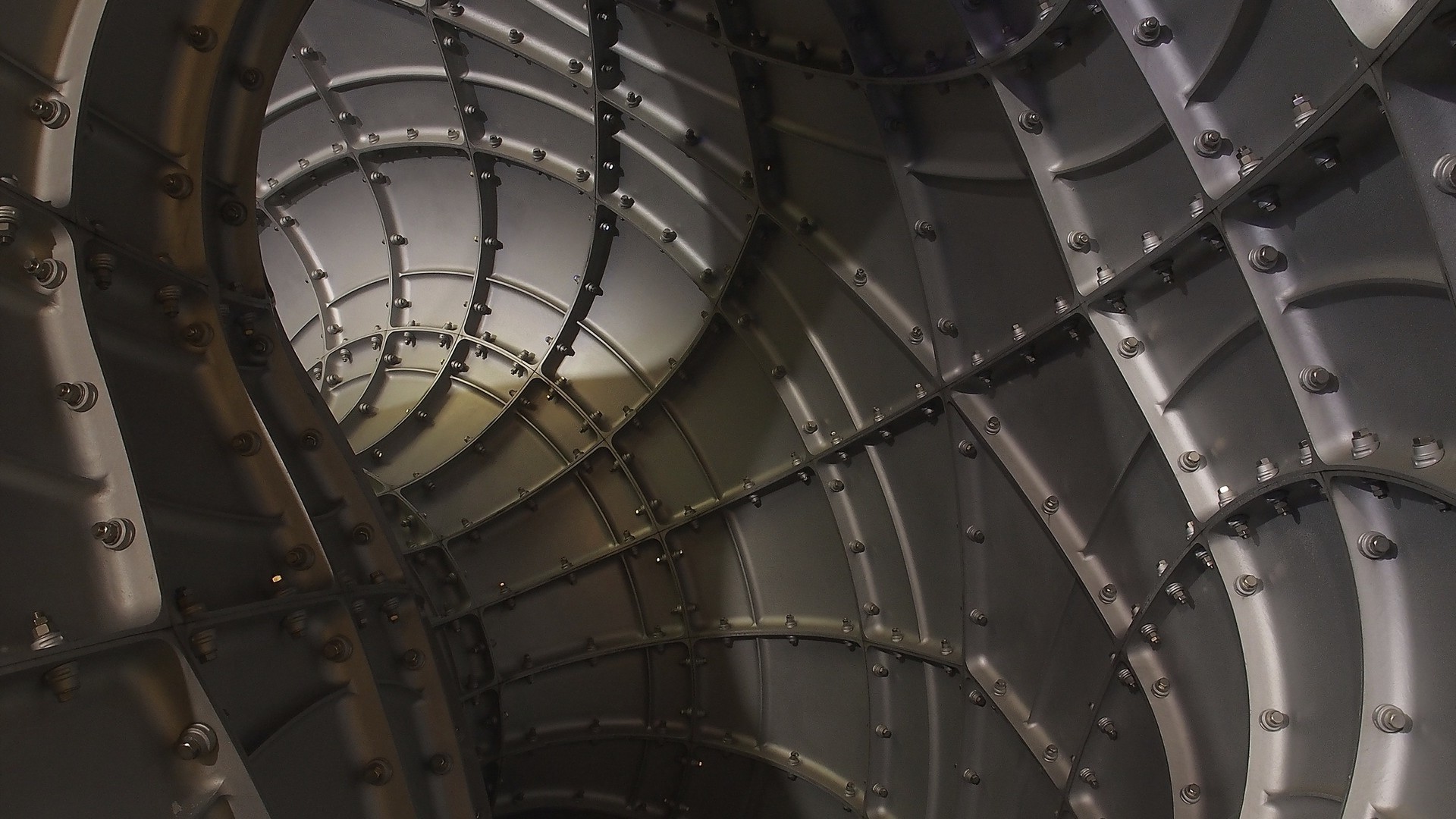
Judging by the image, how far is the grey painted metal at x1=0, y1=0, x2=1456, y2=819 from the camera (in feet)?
16.1

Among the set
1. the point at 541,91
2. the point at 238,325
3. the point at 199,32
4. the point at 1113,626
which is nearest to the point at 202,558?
the point at 238,325

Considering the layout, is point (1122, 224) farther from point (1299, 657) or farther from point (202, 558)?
point (202, 558)

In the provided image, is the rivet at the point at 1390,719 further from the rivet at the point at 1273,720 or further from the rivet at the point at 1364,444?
the rivet at the point at 1364,444

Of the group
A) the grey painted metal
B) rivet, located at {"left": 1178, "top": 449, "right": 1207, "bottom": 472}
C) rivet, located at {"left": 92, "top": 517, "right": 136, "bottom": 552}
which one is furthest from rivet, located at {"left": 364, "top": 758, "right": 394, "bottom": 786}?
rivet, located at {"left": 1178, "top": 449, "right": 1207, "bottom": 472}

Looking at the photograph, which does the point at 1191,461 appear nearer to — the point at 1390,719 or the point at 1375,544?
the point at 1375,544

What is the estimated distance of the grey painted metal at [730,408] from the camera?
4914 millimetres

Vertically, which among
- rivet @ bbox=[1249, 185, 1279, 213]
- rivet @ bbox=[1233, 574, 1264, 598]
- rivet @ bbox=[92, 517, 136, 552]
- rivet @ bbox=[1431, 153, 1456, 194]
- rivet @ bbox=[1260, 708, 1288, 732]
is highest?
rivet @ bbox=[1249, 185, 1279, 213]

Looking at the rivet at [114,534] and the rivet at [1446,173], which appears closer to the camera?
the rivet at [1446,173]

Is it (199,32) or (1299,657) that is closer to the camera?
(199,32)

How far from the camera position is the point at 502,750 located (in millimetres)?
14516

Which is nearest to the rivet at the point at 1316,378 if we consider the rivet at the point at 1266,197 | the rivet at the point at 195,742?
the rivet at the point at 1266,197

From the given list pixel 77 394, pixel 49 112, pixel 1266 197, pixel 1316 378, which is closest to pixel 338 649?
pixel 77 394

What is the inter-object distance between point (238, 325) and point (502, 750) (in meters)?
10.1

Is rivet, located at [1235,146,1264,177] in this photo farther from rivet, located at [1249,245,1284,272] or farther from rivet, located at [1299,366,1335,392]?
rivet, located at [1299,366,1335,392]
